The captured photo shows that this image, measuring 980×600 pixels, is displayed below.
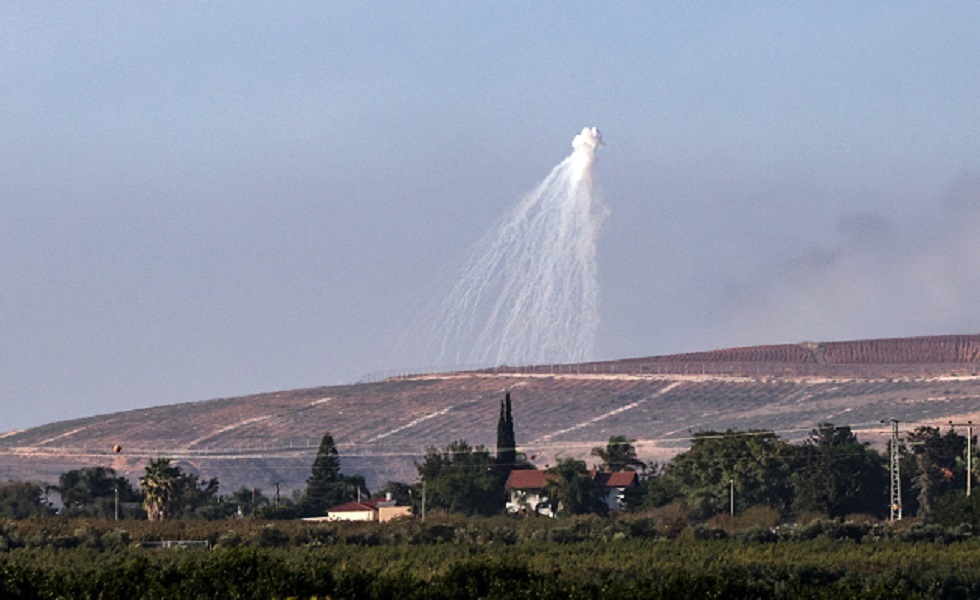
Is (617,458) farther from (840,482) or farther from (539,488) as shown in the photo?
(840,482)

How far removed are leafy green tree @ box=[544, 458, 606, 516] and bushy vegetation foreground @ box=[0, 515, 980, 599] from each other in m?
17.4

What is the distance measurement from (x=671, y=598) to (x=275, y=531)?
165ft

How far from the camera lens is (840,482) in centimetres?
14125

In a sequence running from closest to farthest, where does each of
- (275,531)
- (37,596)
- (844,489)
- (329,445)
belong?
(37,596) < (275,531) < (844,489) < (329,445)

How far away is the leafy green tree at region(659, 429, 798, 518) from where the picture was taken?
147000 mm

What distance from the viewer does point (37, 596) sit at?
59.6 m

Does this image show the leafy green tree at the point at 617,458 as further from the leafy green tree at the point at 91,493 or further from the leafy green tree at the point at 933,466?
the leafy green tree at the point at 91,493

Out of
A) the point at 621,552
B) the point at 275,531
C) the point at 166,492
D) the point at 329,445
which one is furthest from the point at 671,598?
the point at 329,445

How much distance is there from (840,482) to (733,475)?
9.58 meters

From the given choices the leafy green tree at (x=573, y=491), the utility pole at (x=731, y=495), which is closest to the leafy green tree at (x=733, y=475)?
the utility pole at (x=731, y=495)

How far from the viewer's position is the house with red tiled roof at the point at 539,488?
6176 inches

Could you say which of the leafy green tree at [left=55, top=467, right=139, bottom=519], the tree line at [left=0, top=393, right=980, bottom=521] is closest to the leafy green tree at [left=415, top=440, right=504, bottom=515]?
the tree line at [left=0, top=393, right=980, bottom=521]

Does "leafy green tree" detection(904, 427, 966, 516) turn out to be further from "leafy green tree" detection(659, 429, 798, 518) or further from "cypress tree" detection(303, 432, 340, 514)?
"cypress tree" detection(303, 432, 340, 514)

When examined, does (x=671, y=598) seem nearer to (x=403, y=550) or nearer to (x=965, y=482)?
(x=403, y=550)
